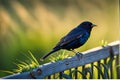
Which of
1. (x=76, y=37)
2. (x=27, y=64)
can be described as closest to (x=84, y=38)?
(x=76, y=37)

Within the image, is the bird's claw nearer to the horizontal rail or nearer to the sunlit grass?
the horizontal rail

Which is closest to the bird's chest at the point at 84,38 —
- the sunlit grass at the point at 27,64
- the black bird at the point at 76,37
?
the black bird at the point at 76,37

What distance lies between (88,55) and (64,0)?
305 millimetres

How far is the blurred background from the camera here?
7.71ft

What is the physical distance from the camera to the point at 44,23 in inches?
93.3

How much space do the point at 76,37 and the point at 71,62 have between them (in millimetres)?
160

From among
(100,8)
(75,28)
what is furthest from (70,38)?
(100,8)

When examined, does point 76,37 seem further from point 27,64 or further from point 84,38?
point 27,64

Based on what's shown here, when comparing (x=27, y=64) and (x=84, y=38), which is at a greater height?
(x=84, y=38)

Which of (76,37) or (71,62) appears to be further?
(76,37)

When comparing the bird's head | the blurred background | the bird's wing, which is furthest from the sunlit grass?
the bird's head

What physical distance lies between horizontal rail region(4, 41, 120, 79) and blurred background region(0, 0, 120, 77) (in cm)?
6

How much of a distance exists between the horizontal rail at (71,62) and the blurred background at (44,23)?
0.20ft

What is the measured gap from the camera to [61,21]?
2395 mm
